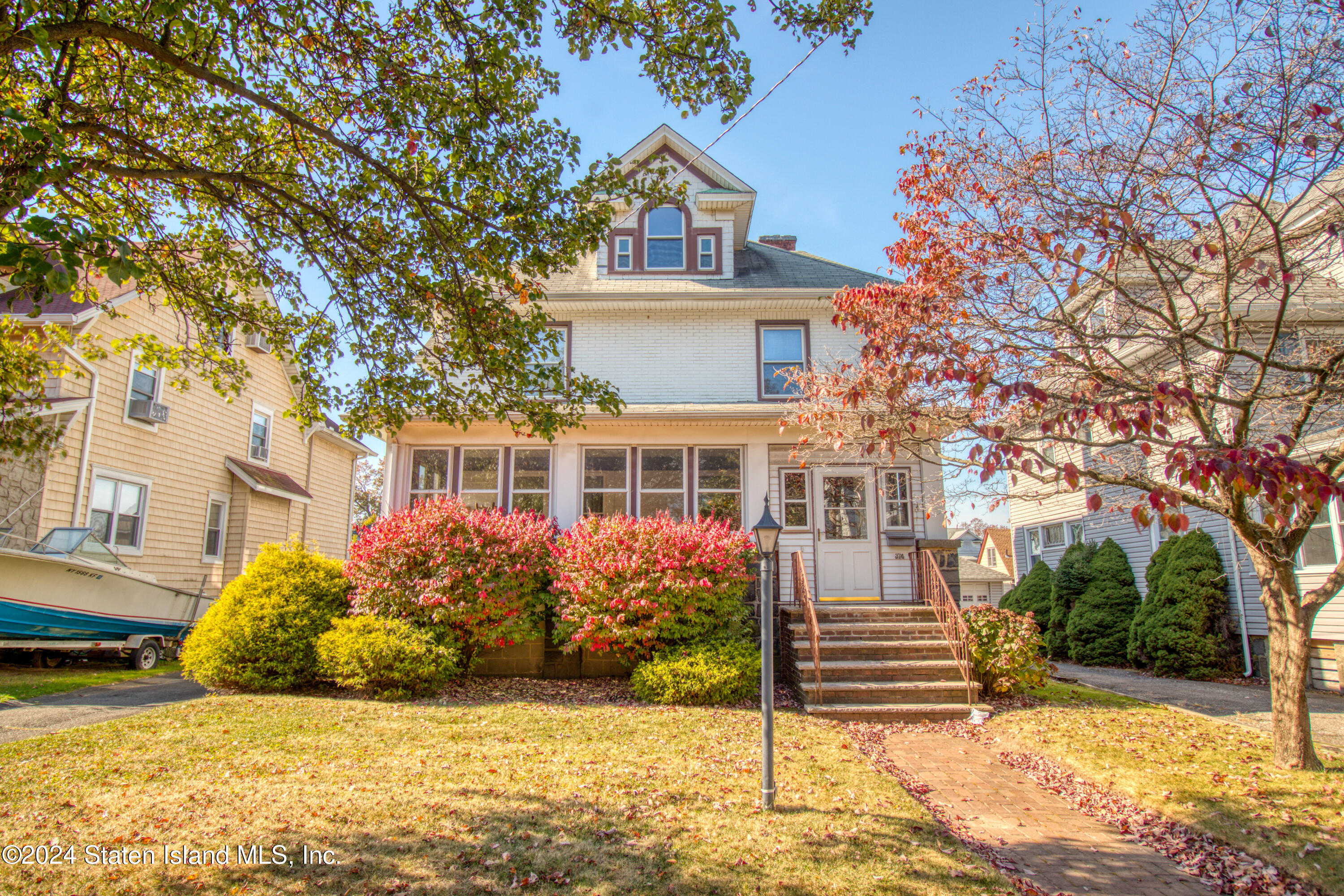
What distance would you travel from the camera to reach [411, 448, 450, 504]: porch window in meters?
12.8

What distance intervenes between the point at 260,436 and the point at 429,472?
757cm

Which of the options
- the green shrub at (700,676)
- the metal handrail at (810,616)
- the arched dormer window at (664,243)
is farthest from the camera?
the arched dormer window at (664,243)

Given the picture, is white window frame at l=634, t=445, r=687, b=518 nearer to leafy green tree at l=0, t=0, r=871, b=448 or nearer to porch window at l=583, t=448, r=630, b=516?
porch window at l=583, t=448, r=630, b=516

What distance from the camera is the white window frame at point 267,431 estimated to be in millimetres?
17281

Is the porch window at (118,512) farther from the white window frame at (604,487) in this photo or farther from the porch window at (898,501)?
the porch window at (898,501)

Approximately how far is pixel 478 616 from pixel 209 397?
404 inches

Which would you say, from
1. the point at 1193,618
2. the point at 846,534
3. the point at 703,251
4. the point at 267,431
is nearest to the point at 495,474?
the point at 703,251

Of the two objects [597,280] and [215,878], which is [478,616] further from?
[597,280]

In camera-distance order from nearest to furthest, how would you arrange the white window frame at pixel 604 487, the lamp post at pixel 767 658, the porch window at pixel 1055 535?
the lamp post at pixel 767 658 → the white window frame at pixel 604 487 → the porch window at pixel 1055 535

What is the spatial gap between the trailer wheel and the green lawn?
4.1 inches

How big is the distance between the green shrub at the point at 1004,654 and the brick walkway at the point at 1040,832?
7.44 ft

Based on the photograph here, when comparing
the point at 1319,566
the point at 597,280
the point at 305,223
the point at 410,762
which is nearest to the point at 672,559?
the point at 410,762

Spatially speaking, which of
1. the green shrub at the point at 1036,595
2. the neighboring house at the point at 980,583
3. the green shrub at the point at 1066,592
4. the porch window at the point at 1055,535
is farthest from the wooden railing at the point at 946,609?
the neighboring house at the point at 980,583

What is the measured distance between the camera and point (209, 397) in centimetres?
1571
